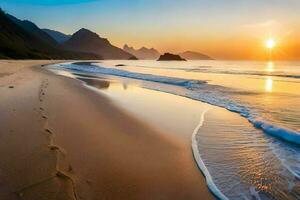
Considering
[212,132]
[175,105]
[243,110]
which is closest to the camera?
[212,132]

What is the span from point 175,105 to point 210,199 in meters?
8.51

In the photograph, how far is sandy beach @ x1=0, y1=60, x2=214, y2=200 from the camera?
4.30m

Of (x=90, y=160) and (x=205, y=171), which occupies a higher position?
(x=90, y=160)

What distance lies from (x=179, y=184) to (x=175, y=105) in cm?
809

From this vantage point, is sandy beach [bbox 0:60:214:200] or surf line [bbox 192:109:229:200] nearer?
sandy beach [bbox 0:60:214:200]

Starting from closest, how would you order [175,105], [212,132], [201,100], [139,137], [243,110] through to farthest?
[139,137]
[212,132]
[243,110]
[175,105]
[201,100]

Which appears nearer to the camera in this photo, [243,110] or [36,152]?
[36,152]

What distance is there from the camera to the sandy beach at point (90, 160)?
14.1ft

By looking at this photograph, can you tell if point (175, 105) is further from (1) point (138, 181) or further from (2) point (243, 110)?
(1) point (138, 181)

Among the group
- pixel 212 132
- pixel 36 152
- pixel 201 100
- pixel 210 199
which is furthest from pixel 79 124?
pixel 201 100

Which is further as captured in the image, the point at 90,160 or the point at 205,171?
the point at 90,160

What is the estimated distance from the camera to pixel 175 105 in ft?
41.7

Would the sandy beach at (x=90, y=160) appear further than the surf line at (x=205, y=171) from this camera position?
No

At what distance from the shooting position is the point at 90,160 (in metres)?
5.50
